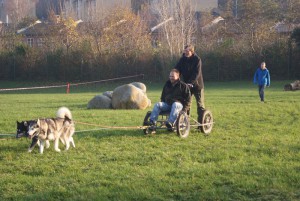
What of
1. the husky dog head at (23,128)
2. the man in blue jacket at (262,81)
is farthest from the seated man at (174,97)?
the man in blue jacket at (262,81)

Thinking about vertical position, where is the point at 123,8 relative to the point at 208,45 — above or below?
above

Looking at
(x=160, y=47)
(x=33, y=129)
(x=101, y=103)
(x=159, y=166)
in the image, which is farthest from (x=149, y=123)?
(x=160, y=47)

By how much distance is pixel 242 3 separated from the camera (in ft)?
170

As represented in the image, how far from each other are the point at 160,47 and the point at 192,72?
30.5 m

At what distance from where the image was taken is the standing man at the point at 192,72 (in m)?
11.2

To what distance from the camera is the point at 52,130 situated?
30.0ft

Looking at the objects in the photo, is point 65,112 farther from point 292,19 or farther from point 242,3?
point 242,3

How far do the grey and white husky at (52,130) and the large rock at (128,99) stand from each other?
325 inches

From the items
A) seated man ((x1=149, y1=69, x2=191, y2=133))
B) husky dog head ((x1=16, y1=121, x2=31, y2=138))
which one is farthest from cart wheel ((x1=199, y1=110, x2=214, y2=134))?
husky dog head ((x1=16, y1=121, x2=31, y2=138))

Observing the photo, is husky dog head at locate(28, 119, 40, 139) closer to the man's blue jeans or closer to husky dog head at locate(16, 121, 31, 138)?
husky dog head at locate(16, 121, 31, 138)

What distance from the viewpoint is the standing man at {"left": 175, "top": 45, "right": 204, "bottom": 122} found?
1119cm

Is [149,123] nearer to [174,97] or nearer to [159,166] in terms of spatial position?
[174,97]

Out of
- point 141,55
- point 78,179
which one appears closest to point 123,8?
point 141,55

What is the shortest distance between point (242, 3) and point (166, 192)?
48148 millimetres
